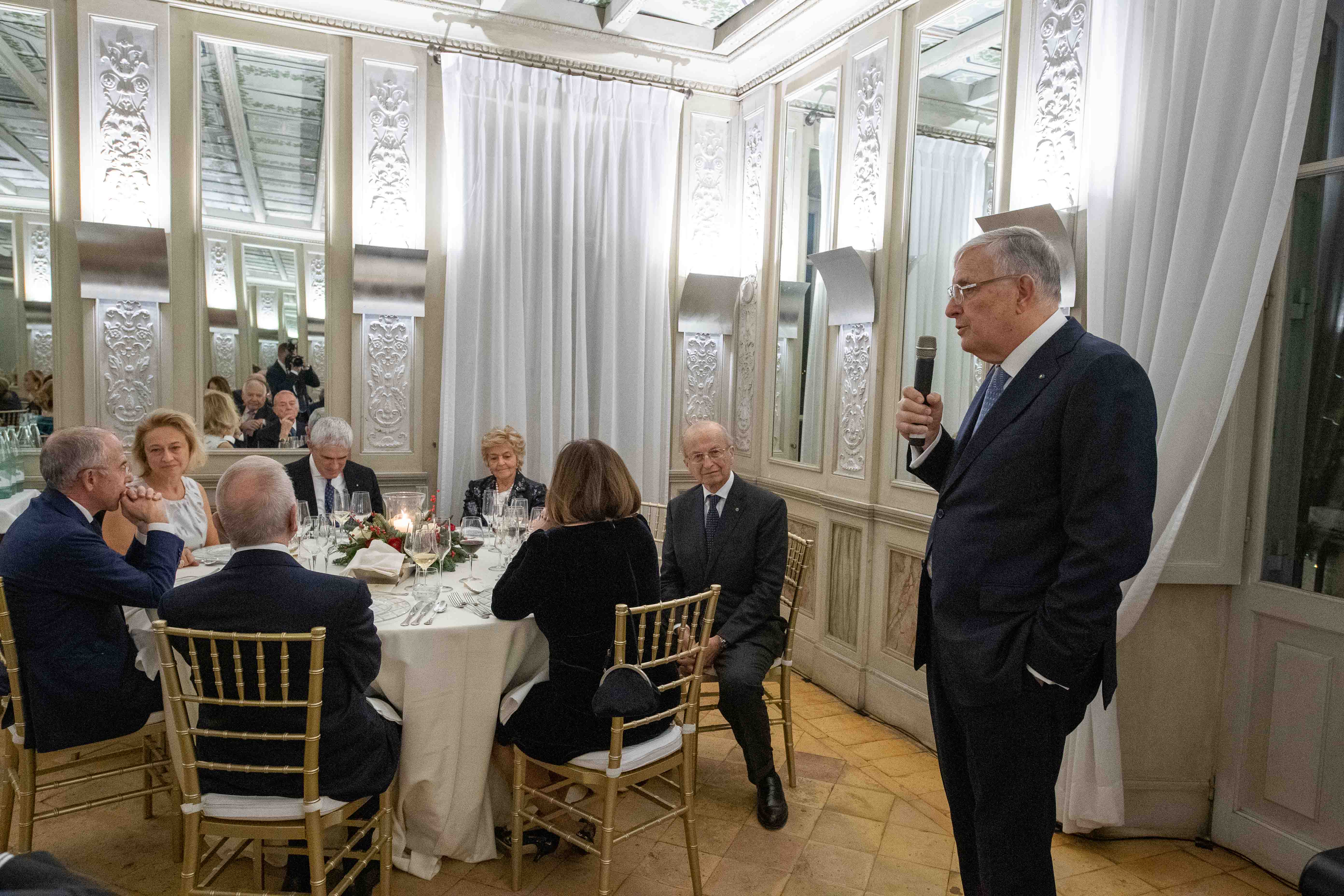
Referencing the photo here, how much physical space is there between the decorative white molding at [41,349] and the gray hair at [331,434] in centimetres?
137

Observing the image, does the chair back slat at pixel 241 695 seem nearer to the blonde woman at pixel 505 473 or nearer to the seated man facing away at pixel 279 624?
the seated man facing away at pixel 279 624

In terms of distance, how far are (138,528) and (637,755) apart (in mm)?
1733

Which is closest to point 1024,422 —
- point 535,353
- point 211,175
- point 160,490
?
point 160,490

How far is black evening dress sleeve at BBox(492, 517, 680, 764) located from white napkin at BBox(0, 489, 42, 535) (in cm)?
248

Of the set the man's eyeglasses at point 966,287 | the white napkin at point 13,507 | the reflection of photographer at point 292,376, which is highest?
the man's eyeglasses at point 966,287

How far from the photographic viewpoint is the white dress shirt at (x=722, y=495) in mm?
3262

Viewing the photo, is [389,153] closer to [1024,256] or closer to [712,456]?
[712,456]

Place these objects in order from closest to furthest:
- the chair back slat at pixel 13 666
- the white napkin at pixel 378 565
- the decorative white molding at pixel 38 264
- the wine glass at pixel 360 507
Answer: the chair back slat at pixel 13 666 < the white napkin at pixel 378 565 < the wine glass at pixel 360 507 < the decorative white molding at pixel 38 264

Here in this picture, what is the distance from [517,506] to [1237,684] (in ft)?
8.38

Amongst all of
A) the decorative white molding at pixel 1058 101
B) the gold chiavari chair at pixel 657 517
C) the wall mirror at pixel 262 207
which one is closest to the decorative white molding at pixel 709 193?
the gold chiavari chair at pixel 657 517

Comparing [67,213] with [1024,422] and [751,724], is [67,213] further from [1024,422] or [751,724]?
[1024,422]

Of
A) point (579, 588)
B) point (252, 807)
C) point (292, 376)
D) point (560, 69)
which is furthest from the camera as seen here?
point (560, 69)

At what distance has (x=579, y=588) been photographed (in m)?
2.36

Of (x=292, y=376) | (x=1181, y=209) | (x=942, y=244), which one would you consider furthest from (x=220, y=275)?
(x=1181, y=209)
